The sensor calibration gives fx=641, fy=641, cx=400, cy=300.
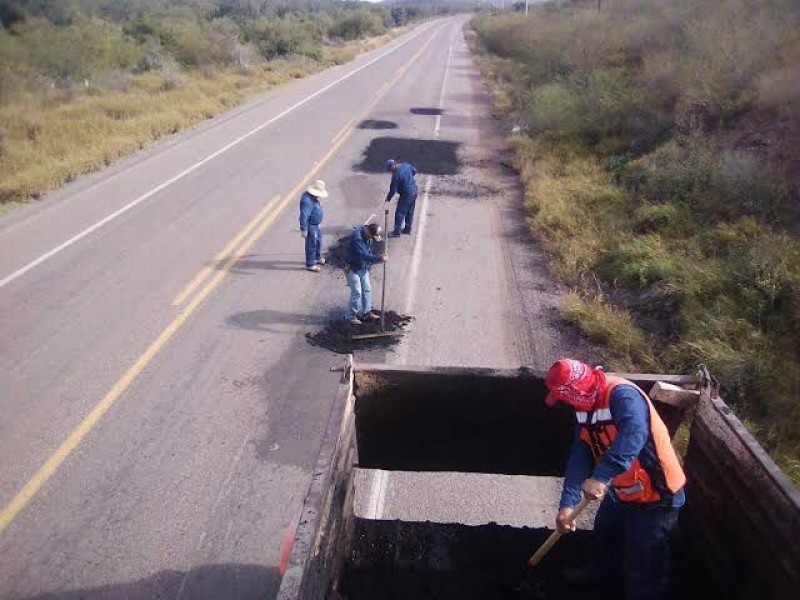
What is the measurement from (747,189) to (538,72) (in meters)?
16.2

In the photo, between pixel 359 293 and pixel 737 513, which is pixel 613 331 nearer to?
pixel 359 293

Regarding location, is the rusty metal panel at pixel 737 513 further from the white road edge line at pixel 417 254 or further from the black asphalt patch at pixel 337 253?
the black asphalt patch at pixel 337 253

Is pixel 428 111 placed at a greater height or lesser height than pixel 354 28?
lesser

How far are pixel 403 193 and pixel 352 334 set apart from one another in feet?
13.2

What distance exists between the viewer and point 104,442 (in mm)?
5676

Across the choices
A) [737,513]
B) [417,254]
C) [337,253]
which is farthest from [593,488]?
[337,253]

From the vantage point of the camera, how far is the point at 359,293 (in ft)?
25.2

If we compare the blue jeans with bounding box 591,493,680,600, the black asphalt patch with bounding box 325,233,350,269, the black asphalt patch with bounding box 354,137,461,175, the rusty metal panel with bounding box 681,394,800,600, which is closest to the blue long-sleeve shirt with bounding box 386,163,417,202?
the black asphalt patch with bounding box 325,233,350,269

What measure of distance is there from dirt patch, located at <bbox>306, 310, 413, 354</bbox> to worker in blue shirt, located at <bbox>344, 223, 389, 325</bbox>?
0.42 feet

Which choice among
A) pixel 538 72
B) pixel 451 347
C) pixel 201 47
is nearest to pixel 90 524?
pixel 451 347

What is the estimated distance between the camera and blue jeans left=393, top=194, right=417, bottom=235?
1084 centimetres

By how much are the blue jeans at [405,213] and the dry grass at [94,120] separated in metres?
7.81

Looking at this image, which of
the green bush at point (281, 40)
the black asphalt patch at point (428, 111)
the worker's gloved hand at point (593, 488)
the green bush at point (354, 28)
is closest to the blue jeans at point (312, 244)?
the worker's gloved hand at point (593, 488)

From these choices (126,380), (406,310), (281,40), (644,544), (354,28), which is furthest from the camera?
(354,28)
